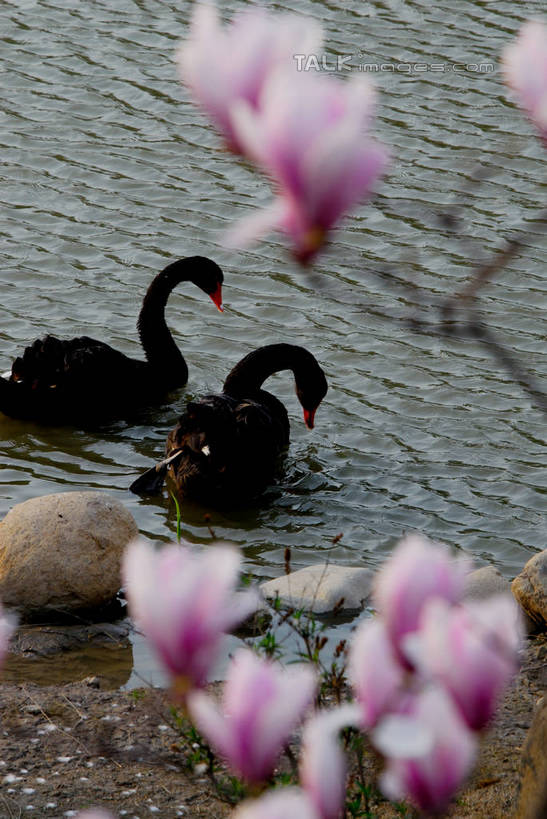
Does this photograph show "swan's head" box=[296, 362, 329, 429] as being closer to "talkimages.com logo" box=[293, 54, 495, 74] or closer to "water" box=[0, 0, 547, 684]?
"water" box=[0, 0, 547, 684]

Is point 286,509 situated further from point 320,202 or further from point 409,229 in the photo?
point 320,202

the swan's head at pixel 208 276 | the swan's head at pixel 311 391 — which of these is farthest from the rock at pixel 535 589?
the swan's head at pixel 208 276

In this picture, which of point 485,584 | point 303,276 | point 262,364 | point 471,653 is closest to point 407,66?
point 303,276

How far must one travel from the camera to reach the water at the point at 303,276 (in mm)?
6559

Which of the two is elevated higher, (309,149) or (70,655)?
(309,149)

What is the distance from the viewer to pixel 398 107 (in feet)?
38.0

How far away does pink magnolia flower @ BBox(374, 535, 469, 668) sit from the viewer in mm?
1294

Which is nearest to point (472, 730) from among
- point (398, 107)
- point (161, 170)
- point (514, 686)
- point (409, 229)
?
point (514, 686)

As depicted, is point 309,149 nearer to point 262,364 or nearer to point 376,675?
point 376,675

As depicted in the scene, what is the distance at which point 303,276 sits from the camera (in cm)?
909

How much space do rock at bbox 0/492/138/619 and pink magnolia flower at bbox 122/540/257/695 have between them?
12.8 feet

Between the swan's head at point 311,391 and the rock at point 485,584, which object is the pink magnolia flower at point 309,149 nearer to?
the rock at point 485,584

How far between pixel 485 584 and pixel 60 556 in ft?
5.76

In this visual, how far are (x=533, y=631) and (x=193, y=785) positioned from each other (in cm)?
184
